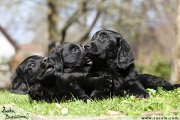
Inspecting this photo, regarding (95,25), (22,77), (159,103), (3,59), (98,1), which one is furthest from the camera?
(95,25)

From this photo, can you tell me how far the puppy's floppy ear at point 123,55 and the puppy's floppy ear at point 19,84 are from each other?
113 inches

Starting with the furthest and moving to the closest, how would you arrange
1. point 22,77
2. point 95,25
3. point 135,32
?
point 135,32 < point 95,25 < point 22,77

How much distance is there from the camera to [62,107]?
24.0 feet

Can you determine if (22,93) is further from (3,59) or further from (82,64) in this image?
(3,59)

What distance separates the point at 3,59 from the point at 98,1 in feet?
22.4

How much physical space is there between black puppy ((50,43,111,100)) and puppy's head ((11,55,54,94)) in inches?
6.2

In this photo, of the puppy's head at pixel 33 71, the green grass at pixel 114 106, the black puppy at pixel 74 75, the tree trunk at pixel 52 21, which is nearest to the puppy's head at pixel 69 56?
the black puppy at pixel 74 75

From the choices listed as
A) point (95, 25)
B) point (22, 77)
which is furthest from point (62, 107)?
point (95, 25)

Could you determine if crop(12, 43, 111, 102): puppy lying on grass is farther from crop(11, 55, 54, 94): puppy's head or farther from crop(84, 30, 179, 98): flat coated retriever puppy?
crop(84, 30, 179, 98): flat coated retriever puppy

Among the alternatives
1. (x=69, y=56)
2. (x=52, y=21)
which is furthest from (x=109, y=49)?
(x=52, y=21)

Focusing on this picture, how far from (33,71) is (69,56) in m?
0.94

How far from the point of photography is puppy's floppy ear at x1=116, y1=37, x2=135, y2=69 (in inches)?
332

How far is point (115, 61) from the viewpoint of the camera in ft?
28.0

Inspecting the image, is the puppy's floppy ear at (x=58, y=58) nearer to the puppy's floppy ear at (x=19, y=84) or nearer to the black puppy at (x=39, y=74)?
the black puppy at (x=39, y=74)
